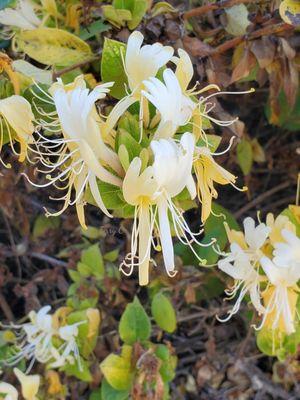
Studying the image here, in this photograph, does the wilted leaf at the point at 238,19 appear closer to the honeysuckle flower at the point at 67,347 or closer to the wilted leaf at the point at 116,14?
the wilted leaf at the point at 116,14

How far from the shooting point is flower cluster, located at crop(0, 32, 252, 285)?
1.78 ft

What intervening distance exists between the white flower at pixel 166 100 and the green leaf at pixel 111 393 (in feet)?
1.79

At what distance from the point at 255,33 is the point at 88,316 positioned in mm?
483

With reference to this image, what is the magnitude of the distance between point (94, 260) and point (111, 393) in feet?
0.75

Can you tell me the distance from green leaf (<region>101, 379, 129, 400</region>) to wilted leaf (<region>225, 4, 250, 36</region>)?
1.75 ft

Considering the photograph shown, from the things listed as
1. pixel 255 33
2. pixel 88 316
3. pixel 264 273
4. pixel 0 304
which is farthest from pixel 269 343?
pixel 0 304

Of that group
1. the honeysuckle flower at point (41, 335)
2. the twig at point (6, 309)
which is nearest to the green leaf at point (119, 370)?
the honeysuckle flower at point (41, 335)

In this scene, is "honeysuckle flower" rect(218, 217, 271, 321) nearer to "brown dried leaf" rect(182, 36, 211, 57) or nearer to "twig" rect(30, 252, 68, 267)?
"brown dried leaf" rect(182, 36, 211, 57)

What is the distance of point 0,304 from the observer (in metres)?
1.29

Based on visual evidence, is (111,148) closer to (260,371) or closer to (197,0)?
(197,0)

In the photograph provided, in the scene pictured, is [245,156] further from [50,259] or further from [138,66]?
[138,66]

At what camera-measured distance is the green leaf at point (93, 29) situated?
3.03ft

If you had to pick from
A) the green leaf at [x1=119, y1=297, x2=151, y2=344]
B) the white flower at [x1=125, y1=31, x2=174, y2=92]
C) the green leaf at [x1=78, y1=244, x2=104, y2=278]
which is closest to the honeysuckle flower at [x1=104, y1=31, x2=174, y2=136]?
the white flower at [x1=125, y1=31, x2=174, y2=92]

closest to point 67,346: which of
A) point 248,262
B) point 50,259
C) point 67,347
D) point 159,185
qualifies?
point 67,347
